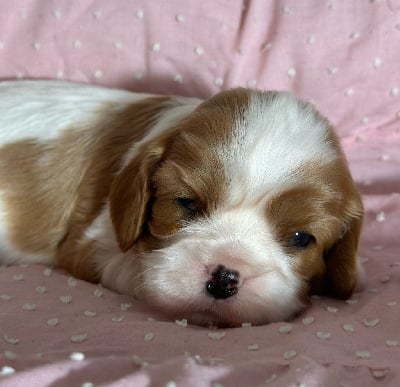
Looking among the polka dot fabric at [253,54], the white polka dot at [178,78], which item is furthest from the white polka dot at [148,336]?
the white polka dot at [178,78]

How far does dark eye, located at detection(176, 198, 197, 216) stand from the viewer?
214 cm

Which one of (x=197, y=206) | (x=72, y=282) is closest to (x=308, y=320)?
(x=197, y=206)

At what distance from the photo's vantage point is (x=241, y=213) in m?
2.06

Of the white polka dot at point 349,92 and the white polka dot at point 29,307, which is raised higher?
the white polka dot at point 349,92

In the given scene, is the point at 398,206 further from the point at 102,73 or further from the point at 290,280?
the point at 102,73

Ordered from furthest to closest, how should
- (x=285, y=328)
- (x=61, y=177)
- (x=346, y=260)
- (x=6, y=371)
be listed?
(x=61, y=177)
(x=346, y=260)
(x=285, y=328)
(x=6, y=371)

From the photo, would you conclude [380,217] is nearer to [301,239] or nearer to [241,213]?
[301,239]

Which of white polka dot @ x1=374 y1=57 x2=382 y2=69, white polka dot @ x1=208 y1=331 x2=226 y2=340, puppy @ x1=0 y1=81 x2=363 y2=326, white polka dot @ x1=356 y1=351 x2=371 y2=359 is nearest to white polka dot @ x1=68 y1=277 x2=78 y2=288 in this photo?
puppy @ x1=0 y1=81 x2=363 y2=326

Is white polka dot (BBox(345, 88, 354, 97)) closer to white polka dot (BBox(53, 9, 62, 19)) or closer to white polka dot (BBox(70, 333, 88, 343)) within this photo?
white polka dot (BBox(53, 9, 62, 19))

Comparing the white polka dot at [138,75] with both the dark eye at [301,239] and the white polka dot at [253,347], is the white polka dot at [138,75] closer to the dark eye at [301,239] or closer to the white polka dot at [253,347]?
the dark eye at [301,239]

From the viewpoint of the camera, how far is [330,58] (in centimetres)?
320

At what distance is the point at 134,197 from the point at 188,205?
0.18 meters

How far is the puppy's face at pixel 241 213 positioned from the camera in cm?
200

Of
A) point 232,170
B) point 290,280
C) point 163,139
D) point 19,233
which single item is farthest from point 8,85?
point 290,280
